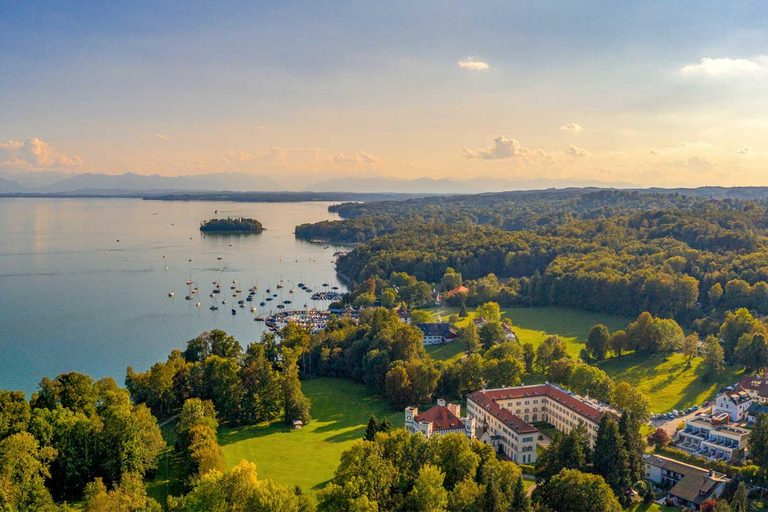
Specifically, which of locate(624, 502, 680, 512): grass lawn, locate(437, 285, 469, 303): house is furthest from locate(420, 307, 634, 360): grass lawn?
locate(624, 502, 680, 512): grass lawn

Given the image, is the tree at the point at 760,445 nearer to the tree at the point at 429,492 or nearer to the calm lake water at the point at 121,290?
the tree at the point at 429,492

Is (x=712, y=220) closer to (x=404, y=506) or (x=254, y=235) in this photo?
(x=404, y=506)

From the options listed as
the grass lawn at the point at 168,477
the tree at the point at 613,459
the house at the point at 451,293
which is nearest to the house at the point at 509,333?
the house at the point at 451,293

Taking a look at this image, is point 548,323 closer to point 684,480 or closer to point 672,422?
point 672,422

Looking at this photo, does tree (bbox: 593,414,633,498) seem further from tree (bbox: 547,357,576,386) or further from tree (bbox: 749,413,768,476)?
tree (bbox: 547,357,576,386)

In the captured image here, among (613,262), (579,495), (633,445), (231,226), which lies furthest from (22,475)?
(231,226)

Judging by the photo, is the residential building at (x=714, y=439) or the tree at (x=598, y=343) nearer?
the residential building at (x=714, y=439)
